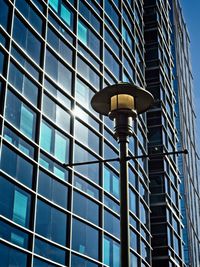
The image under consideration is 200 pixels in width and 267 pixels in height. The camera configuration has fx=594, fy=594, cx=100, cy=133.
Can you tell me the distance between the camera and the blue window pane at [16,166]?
77.9ft

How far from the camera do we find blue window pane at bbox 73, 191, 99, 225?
29.6 metres

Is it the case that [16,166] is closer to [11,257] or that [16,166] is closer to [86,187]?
[11,257]

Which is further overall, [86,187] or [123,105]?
[86,187]

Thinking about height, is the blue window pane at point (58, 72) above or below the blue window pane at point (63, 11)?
below

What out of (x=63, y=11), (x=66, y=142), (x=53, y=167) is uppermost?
(x=63, y=11)

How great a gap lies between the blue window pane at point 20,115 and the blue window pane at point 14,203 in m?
2.82

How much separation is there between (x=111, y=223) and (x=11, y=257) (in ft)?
37.4

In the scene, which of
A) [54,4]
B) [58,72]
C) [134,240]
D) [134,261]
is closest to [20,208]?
[58,72]

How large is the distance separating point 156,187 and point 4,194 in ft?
87.5

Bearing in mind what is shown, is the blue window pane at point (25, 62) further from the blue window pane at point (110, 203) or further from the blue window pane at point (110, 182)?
the blue window pane at point (110, 203)

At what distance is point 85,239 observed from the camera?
29781 millimetres

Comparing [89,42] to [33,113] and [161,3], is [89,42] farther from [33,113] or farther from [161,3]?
[161,3]

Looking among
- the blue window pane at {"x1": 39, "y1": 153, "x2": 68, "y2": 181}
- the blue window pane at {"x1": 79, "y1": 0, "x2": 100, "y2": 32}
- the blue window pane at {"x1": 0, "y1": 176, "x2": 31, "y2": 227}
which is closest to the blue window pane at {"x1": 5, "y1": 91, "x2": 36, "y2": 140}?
the blue window pane at {"x1": 39, "y1": 153, "x2": 68, "y2": 181}

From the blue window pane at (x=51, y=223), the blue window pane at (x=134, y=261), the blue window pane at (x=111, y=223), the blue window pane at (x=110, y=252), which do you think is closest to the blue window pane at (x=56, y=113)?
the blue window pane at (x=51, y=223)
